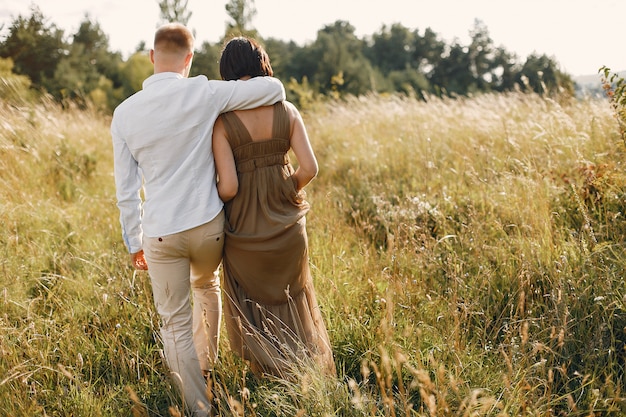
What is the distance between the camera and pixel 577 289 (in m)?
2.93

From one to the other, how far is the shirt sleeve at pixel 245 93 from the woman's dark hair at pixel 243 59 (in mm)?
106

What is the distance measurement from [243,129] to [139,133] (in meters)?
0.49

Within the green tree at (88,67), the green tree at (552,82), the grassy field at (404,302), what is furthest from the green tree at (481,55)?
the grassy field at (404,302)

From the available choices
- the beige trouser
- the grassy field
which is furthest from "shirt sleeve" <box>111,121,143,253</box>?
the grassy field

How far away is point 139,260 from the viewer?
2.55 meters

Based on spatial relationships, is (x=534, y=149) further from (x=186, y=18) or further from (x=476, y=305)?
(x=186, y=18)

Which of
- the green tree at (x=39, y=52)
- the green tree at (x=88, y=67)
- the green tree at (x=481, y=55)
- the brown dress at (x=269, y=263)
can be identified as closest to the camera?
the brown dress at (x=269, y=263)

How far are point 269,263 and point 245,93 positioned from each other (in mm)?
877

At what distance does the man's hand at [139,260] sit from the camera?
251 centimetres

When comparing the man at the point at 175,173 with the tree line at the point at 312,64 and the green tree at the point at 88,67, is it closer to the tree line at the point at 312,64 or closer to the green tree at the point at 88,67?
the tree line at the point at 312,64

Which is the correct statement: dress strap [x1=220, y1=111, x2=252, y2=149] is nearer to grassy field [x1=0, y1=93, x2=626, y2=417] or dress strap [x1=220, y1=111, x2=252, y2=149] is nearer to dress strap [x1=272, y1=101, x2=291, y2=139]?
dress strap [x1=272, y1=101, x2=291, y2=139]

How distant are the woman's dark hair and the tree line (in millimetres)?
137

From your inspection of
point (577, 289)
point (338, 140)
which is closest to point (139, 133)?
point (577, 289)

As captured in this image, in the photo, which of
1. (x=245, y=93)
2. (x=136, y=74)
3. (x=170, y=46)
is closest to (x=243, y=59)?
(x=245, y=93)
